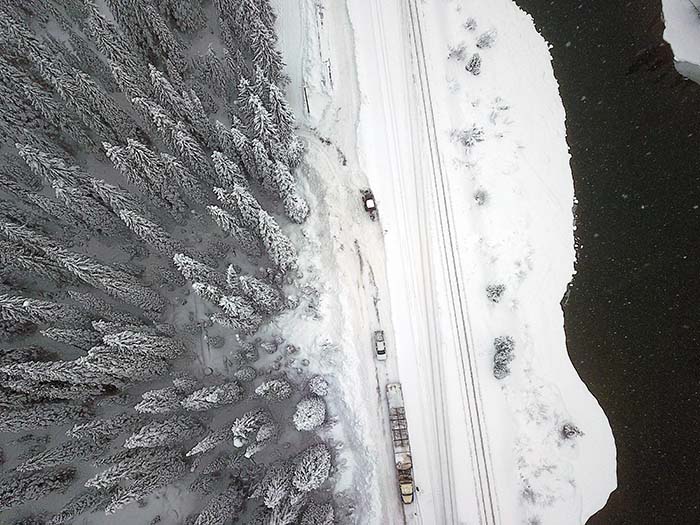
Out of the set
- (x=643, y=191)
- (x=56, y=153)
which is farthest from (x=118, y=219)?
(x=643, y=191)

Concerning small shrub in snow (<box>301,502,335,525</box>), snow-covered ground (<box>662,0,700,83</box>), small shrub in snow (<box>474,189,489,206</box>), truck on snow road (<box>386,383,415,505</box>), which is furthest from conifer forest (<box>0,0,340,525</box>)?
snow-covered ground (<box>662,0,700,83</box>)

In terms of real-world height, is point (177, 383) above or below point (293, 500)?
above

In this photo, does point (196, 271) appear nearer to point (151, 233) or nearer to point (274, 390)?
point (151, 233)

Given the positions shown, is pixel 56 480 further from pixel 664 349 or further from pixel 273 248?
pixel 664 349

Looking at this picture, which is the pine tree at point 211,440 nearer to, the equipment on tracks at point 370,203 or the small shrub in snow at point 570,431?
the equipment on tracks at point 370,203

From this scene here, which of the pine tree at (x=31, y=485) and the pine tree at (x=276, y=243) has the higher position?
the pine tree at (x=276, y=243)

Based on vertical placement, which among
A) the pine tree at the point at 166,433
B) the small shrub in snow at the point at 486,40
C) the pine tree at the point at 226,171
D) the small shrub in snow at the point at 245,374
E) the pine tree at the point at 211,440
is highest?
the small shrub in snow at the point at 486,40

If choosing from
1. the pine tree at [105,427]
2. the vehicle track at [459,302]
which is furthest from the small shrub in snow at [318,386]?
the pine tree at [105,427]
